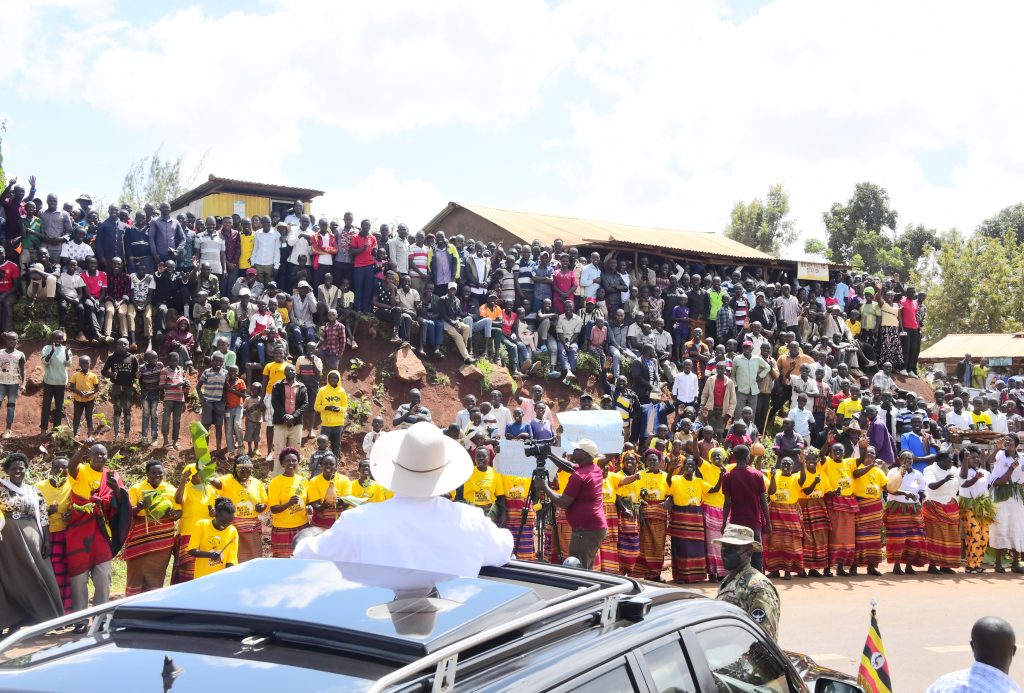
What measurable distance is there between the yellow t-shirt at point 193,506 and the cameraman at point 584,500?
3.23 metres

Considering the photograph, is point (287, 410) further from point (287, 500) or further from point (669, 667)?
point (669, 667)

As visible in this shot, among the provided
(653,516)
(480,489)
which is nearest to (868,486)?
(653,516)

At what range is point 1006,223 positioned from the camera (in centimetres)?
5275

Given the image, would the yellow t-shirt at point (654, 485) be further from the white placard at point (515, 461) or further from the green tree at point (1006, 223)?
the green tree at point (1006, 223)

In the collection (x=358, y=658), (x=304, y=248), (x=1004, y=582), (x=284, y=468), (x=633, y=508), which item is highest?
(x=304, y=248)

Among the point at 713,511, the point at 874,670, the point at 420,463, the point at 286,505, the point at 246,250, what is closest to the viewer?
the point at 420,463

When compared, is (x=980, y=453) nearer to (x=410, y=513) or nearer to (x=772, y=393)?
(x=772, y=393)

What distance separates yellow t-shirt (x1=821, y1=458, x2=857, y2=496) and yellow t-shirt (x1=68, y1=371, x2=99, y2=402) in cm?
1067

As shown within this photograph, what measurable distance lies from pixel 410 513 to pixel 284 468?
7.06m

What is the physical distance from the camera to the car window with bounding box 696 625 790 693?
3.41 m

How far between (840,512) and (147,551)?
8964mm

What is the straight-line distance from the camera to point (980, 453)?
15.6m

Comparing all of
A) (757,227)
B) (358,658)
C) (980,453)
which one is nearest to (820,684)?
(358,658)

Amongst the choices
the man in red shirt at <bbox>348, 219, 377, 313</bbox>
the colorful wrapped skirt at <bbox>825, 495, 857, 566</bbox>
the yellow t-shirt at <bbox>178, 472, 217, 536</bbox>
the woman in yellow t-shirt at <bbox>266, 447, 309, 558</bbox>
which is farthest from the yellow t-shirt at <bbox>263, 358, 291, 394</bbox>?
the colorful wrapped skirt at <bbox>825, 495, 857, 566</bbox>
